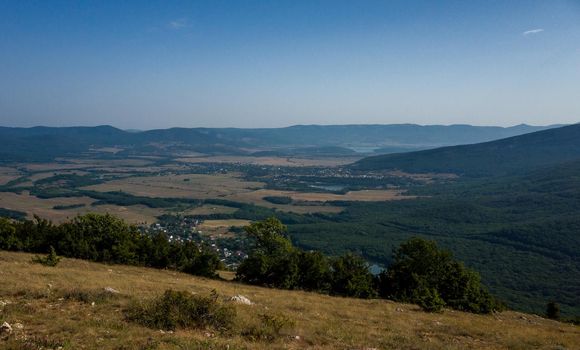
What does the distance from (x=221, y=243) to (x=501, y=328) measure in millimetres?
91364

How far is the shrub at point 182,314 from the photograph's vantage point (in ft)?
54.6

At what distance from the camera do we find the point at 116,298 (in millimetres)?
20609

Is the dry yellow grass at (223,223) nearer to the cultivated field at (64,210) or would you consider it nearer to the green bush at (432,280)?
the cultivated field at (64,210)

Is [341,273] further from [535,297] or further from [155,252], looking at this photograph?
[535,297]

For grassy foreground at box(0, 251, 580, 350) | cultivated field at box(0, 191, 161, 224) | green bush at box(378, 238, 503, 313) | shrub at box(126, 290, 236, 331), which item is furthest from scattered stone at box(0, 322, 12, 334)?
cultivated field at box(0, 191, 161, 224)

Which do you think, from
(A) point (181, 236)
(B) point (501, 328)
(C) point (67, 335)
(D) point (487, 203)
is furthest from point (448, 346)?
(D) point (487, 203)

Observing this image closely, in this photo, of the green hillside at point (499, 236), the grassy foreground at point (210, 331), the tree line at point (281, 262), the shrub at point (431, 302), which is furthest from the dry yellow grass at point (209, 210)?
the shrub at point (431, 302)

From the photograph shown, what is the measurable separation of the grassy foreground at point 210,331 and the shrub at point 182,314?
55 centimetres

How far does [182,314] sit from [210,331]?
1.36 metres

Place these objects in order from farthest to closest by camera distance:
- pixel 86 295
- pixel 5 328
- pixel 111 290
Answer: pixel 111 290 < pixel 86 295 < pixel 5 328

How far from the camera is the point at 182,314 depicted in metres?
17.0

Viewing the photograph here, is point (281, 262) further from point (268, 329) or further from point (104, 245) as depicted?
point (268, 329)

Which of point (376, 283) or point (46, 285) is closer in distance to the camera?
point (46, 285)

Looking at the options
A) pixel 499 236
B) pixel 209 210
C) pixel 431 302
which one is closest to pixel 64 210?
pixel 209 210
